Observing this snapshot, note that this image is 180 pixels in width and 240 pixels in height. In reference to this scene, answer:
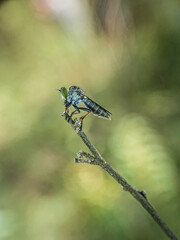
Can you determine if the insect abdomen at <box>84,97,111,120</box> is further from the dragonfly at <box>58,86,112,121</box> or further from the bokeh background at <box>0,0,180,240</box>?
the bokeh background at <box>0,0,180,240</box>

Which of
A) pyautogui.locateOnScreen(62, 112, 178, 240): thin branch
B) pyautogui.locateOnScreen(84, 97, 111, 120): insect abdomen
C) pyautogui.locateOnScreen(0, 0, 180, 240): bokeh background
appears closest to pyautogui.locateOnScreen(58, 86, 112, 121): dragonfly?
pyautogui.locateOnScreen(84, 97, 111, 120): insect abdomen

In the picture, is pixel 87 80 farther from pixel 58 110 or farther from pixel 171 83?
pixel 171 83

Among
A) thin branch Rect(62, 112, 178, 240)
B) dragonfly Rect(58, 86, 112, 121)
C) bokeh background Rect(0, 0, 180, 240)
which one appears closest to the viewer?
thin branch Rect(62, 112, 178, 240)

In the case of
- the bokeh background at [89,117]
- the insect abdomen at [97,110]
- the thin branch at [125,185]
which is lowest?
the thin branch at [125,185]

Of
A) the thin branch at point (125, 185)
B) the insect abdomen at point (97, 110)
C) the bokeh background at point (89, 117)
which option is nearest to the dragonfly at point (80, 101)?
the insect abdomen at point (97, 110)

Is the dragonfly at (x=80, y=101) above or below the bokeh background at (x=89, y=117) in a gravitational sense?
below

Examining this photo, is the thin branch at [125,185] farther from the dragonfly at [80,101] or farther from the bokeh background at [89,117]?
the bokeh background at [89,117]

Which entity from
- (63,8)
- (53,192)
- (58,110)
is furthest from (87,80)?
(53,192)

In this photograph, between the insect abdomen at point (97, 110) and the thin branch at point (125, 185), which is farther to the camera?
the insect abdomen at point (97, 110)

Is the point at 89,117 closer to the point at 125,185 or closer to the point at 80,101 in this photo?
the point at 80,101
